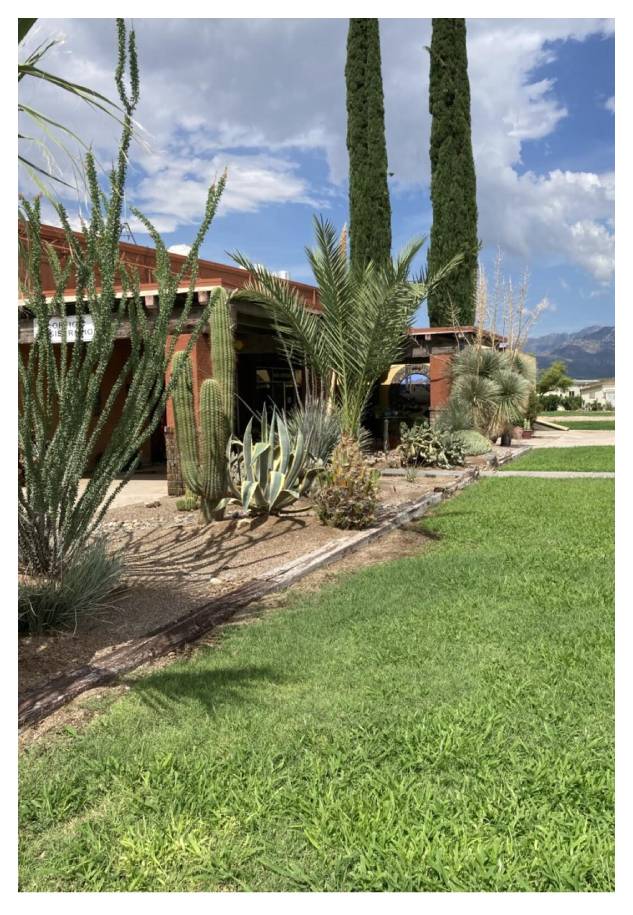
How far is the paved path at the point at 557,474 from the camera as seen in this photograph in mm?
12165

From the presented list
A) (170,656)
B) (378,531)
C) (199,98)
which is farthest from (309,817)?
(378,531)

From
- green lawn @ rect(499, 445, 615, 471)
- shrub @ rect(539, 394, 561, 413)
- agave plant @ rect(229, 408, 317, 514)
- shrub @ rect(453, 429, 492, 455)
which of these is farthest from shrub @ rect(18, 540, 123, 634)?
shrub @ rect(539, 394, 561, 413)

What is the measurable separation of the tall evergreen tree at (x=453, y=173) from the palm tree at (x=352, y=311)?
11064mm

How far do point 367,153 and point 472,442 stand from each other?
1034cm

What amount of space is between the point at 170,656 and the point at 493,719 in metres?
1.96

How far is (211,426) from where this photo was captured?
23.8 ft

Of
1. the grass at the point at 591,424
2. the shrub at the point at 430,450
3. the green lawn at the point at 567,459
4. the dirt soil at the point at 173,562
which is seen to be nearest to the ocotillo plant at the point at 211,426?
the dirt soil at the point at 173,562

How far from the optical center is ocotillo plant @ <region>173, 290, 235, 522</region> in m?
7.25

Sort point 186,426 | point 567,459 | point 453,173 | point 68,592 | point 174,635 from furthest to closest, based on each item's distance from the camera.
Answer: point 453,173 < point 567,459 < point 186,426 < point 68,592 < point 174,635

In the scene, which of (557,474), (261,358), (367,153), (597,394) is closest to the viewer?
(557,474)

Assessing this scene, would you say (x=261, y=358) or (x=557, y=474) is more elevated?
(x=261, y=358)

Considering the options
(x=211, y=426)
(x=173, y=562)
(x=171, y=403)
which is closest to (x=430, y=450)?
(x=171, y=403)

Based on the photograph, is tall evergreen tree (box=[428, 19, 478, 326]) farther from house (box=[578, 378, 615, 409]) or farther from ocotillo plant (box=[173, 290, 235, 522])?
house (box=[578, 378, 615, 409])

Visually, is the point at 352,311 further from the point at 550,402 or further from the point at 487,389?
the point at 550,402
